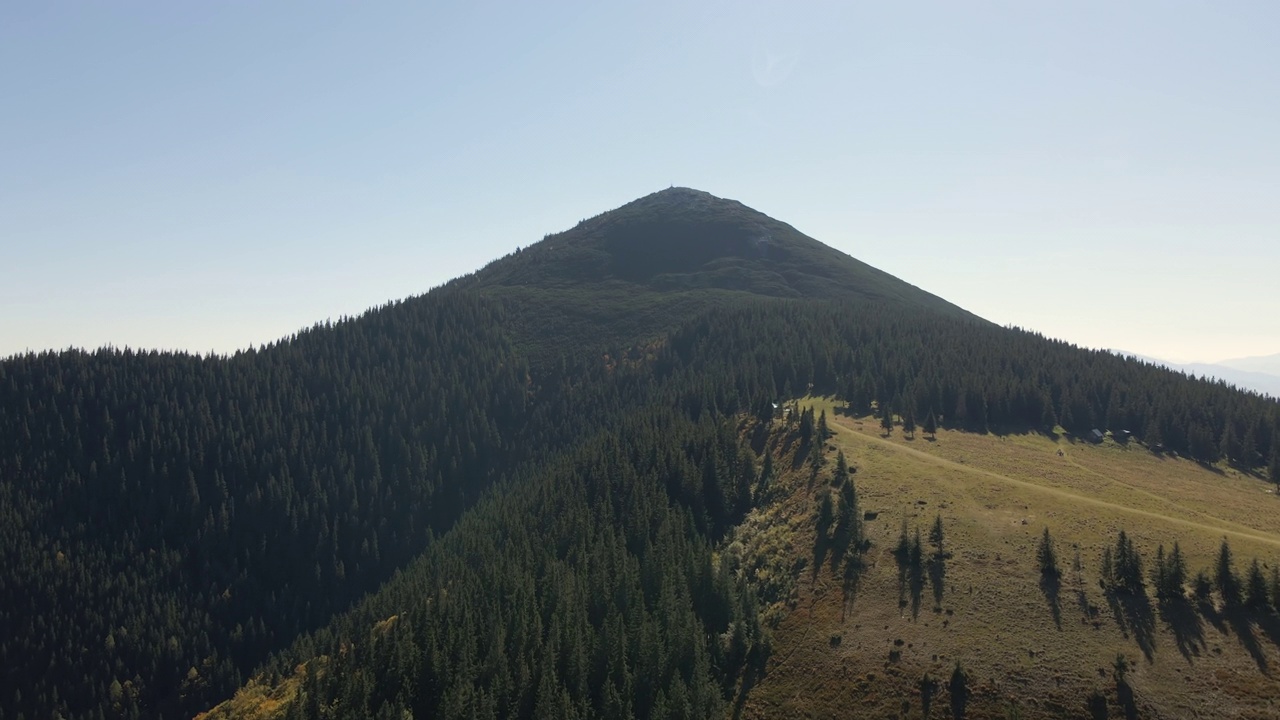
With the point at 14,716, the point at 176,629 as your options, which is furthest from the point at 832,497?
the point at 14,716

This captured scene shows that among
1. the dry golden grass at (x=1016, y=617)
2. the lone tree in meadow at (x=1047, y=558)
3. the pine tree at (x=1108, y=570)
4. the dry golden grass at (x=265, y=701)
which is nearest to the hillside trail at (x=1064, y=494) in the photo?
the dry golden grass at (x=1016, y=617)

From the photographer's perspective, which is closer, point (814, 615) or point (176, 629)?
point (814, 615)

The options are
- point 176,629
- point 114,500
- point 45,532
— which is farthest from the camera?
point 114,500

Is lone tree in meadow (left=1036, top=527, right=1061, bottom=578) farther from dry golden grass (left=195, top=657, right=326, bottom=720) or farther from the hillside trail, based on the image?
dry golden grass (left=195, top=657, right=326, bottom=720)

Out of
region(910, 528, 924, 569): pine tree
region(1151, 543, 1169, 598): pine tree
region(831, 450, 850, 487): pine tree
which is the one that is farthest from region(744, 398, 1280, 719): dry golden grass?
region(910, 528, 924, 569): pine tree

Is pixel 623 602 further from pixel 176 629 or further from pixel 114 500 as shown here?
pixel 114 500

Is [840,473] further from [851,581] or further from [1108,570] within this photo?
[1108,570]
